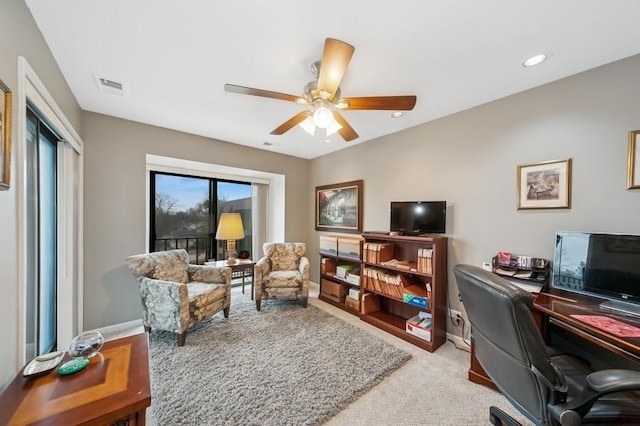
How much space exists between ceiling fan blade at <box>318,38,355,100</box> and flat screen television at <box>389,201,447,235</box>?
1.64m

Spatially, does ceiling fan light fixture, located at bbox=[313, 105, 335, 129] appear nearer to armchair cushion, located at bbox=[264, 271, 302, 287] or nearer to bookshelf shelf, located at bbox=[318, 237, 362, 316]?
bookshelf shelf, located at bbox=[318, 237, 362, 316]

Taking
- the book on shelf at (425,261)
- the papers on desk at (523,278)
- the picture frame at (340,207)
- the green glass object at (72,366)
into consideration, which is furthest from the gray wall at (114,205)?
the papers on desk at (523,278)

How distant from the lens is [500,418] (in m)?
1.45

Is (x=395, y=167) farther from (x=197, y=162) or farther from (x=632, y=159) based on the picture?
(x=197, y=162)

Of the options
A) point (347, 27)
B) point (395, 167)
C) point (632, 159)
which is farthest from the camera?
point (395, 167)

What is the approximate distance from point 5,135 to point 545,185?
3353mm

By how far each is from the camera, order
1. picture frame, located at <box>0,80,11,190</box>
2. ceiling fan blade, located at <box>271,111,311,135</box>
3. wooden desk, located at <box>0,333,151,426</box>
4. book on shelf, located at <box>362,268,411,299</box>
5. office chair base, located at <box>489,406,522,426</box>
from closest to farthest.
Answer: wooden desk, located at <box>0,333,151,426</box>, picture frame, located at <box>0,80,11,190</box>, office chair base, located at <box>489,406,522,426</box>, ceiling fan blade, located at <box>271,111,311,135</box>, book on shelf, located at <box>362,268,411,299</box>

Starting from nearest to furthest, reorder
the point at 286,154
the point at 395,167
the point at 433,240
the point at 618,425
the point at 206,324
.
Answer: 1. the point at 618,425
2. the point at 433,240
3. the point at 206,324
4. the point at 395,167
5. the point at 286,154

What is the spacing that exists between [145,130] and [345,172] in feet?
8.90

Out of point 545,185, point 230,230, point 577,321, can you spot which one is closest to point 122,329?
point 230,230

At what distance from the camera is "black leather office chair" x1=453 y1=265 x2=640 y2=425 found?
3.20ft

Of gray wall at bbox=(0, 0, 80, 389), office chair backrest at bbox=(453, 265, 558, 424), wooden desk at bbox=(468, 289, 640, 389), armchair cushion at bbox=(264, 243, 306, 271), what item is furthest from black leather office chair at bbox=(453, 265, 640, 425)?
armchair cushion at bbox=(264, 243, 306, 271)

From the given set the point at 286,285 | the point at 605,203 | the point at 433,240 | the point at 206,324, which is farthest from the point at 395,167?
the point at 206,324

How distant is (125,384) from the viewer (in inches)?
41.8
